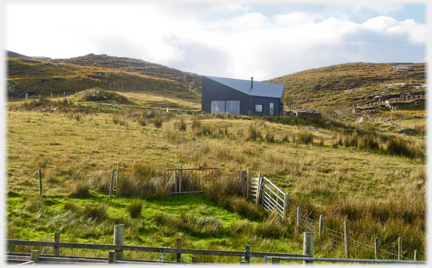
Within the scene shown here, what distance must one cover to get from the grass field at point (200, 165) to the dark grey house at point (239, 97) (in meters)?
14.6

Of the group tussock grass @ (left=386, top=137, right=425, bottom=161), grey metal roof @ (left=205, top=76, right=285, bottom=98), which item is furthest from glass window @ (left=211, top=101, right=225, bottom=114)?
tussock grass @ (left=386, top=137, right=425, bottom=161)

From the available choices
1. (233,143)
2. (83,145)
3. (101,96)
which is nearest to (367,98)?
(101,96)

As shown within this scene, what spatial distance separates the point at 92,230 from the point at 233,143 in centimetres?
1147

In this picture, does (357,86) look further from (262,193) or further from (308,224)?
(308,224)

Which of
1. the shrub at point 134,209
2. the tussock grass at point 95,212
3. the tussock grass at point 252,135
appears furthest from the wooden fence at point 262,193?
the tussock grass at point 252,135

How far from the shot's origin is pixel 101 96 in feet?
134

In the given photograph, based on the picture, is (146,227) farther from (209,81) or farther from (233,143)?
(209,81)

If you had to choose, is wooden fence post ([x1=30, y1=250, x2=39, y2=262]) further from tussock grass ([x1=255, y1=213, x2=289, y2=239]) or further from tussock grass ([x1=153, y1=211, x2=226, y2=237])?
tussock grass ([x1=255, y1=213, x2=289, y2=239])

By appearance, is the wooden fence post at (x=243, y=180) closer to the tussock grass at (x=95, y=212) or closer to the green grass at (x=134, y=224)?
the green grass at (x=134, y=224)

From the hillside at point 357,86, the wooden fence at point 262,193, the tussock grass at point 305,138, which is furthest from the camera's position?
the hillside at point 357,86

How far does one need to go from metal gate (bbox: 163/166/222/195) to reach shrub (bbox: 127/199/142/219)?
1.88 metres

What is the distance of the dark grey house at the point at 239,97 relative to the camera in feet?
118

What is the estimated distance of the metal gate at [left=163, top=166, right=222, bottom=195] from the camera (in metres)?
11.3

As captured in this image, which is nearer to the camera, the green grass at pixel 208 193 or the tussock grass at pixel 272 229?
the green grass at pixel 208 193
